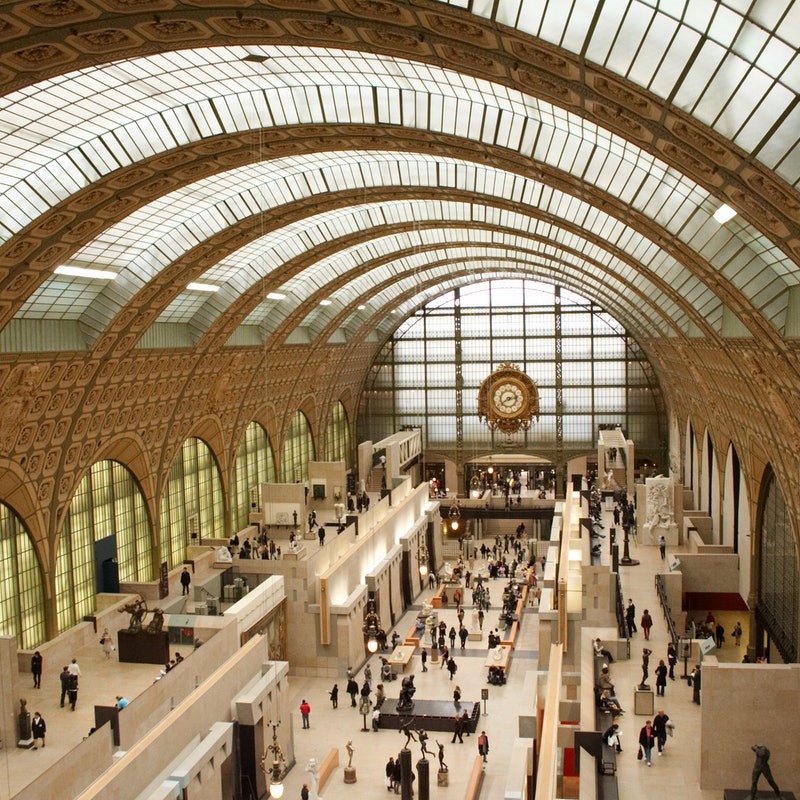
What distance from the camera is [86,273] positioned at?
3014cm

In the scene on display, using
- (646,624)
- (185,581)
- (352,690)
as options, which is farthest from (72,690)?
(646,624)

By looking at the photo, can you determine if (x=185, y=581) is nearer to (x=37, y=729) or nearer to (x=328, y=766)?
(x=328, y=766)

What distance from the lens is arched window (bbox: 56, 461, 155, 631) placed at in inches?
1351

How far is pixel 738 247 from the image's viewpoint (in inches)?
837

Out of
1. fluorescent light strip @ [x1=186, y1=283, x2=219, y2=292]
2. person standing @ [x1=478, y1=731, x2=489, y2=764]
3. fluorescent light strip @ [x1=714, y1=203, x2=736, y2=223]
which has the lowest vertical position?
person standing @ [x1=478, y1=731, x2=489, y2=764]

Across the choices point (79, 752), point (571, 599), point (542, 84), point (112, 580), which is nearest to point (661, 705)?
point (571, 599)

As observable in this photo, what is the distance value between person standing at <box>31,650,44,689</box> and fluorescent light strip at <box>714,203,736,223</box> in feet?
66.6

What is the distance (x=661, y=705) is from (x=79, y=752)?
13814mm

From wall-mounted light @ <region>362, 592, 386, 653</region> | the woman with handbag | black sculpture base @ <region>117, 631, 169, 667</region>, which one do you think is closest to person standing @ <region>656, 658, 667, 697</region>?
the woman with handbag

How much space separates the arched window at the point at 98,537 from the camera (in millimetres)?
34312

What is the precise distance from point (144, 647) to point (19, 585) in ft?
22.5

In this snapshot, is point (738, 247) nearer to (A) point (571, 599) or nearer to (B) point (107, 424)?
(A) point (571, 599)

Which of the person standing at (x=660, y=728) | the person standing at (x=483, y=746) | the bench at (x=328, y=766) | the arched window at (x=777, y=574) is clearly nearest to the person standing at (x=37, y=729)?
the bench at (x=328, y=766)

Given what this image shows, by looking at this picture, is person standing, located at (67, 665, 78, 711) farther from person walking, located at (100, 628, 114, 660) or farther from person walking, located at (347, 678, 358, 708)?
person walking, located at (347, 678, 358, 708)
